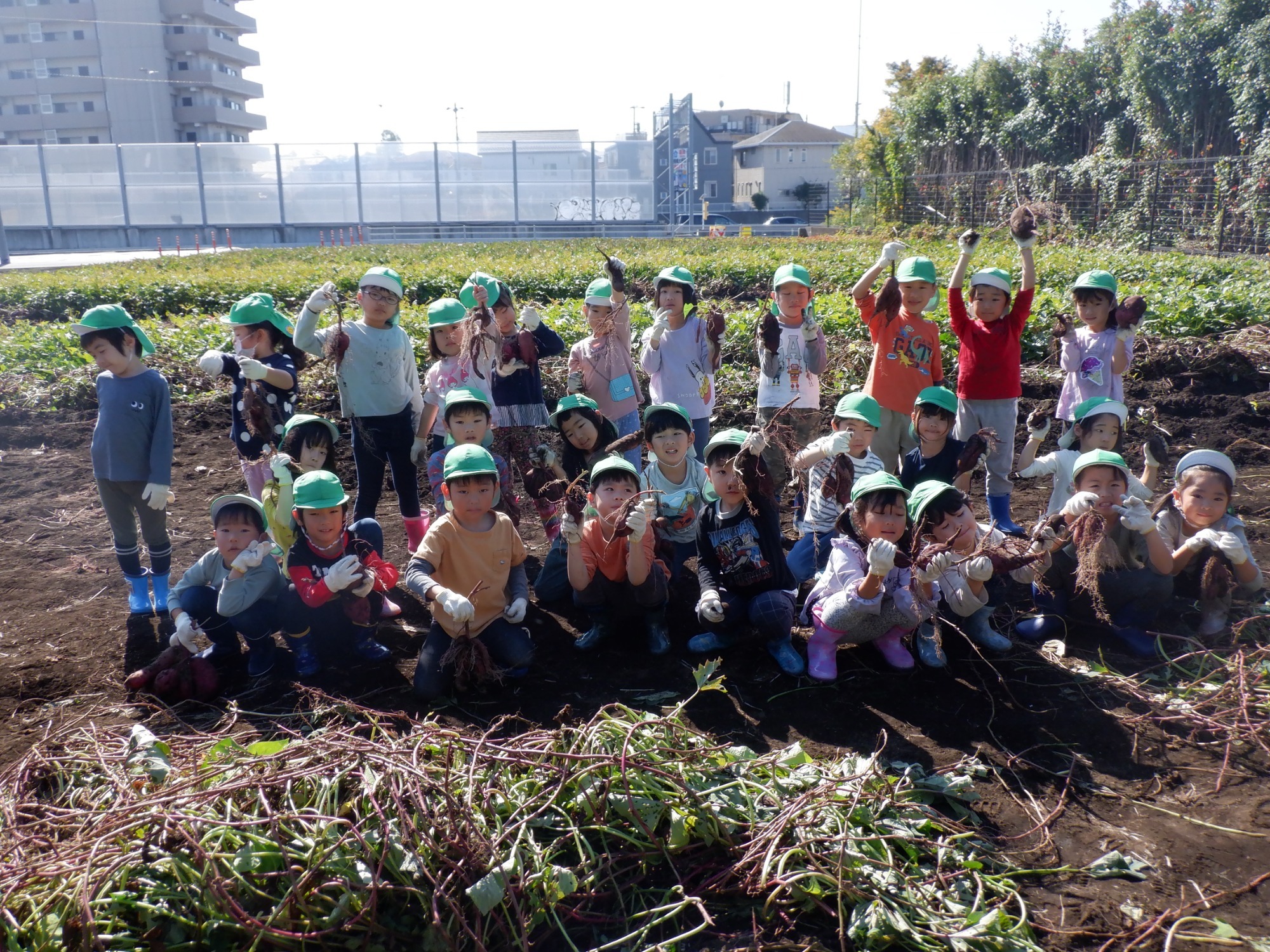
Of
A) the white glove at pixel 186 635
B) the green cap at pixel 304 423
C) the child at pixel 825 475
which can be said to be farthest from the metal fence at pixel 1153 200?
the white glove at pixel 186 635

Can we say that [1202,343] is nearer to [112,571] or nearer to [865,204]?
[112,571]

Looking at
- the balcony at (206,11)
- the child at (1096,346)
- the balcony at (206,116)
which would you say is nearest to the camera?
the child at (1096,346)

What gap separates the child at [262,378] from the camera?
15.4 ft

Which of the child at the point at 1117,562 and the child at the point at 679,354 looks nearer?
the child at the point at 1117,562

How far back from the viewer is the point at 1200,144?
1922 cm

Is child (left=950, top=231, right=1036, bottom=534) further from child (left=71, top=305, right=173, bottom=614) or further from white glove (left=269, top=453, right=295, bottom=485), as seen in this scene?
child (left=71, top=305, right=173, bottom=614)

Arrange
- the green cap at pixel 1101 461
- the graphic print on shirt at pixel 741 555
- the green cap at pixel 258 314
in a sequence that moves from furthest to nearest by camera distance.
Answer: the green cap at pixel 258 314
the graphic print on shirt at pixel 741 555
the green cap at pixel 1101 461

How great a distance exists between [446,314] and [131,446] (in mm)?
1785

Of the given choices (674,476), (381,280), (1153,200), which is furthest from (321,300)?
(1153,200)

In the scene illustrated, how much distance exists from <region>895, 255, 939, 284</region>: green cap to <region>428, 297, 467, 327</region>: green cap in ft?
8.29

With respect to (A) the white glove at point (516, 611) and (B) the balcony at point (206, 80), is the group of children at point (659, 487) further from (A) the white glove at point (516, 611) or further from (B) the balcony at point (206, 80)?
(B) the balcony at point (206, 80)

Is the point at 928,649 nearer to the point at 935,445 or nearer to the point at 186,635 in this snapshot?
the point at 935,445

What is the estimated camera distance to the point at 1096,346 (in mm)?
5273

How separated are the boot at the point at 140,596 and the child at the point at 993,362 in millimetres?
4718
